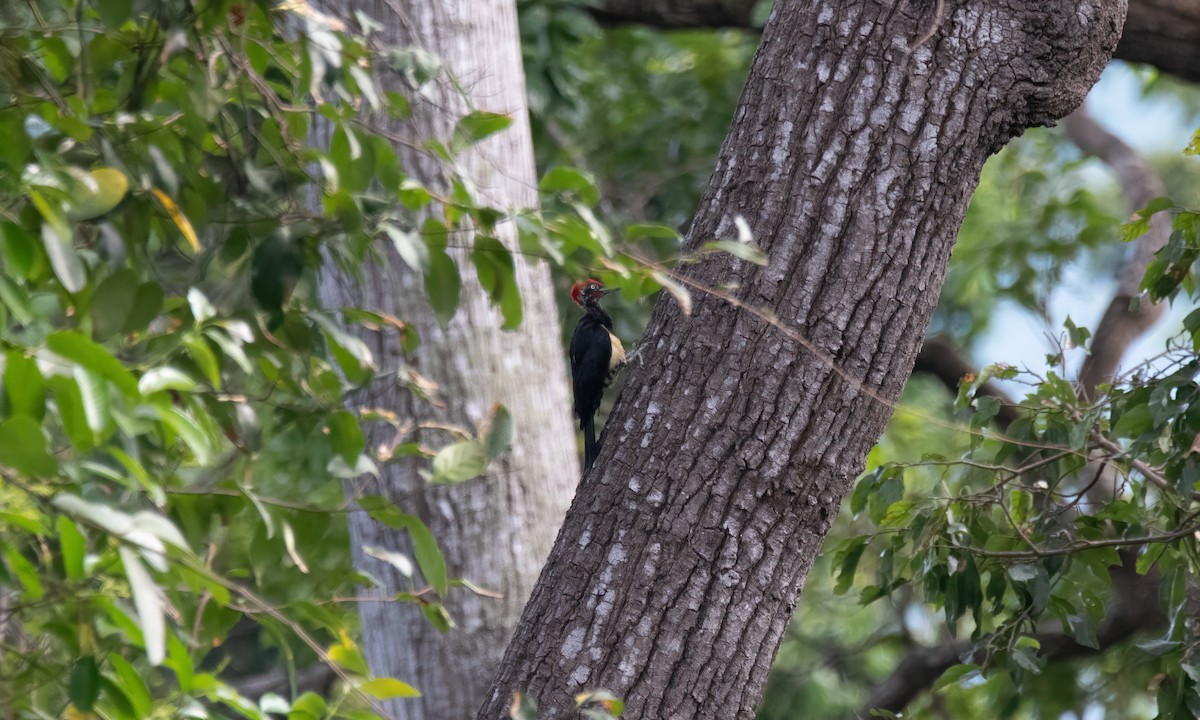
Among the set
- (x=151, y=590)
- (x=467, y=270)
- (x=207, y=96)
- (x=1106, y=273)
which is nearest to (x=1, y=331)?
(x=207, y=96)

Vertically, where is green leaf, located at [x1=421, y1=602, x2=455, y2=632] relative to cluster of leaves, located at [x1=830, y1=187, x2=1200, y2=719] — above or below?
below

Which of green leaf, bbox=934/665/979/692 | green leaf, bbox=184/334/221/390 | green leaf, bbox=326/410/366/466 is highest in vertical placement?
green leaf, bbox=184/334/221/390

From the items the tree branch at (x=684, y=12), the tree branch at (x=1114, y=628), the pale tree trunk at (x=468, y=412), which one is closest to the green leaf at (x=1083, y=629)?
the pale tree trunk at (x=468, y=412)

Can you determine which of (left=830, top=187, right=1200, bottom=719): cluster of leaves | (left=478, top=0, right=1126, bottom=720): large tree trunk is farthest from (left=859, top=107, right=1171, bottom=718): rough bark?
(left=478, top=0, right=1126, bottom=720): large tree trunk

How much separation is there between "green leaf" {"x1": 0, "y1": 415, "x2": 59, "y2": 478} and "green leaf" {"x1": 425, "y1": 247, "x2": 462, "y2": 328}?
2.73ft

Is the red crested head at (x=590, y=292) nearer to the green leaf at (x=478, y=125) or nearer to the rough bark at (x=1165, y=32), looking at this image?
the rough bark at (x=1165, y=32)

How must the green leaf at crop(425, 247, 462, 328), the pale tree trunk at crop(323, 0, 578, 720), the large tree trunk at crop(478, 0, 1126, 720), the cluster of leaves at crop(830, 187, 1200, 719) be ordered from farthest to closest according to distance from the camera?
1. the pale tree trunk at crop(323, 0, 578, 720)
2. the cluster of leaves at crop(830, 187, 1200, 719)
3. the large tree trunk at crop(478, 0, 1126, 720)
4. the green leaf at crop(425, 247, 462, 328)

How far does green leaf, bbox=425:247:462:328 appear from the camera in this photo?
1.98 m

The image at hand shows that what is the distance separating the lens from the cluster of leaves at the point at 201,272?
159 cm

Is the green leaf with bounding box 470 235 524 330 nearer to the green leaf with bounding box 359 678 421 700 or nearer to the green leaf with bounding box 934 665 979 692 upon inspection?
the green leaf with bounding box 359 678 421 700

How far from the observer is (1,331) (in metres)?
1.56

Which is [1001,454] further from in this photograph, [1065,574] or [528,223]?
[528,223]

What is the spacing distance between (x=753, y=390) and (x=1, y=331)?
51.0 inches

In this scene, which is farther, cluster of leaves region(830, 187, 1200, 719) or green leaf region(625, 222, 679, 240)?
cluster of leaves region(830, 187, 1200, 719)
